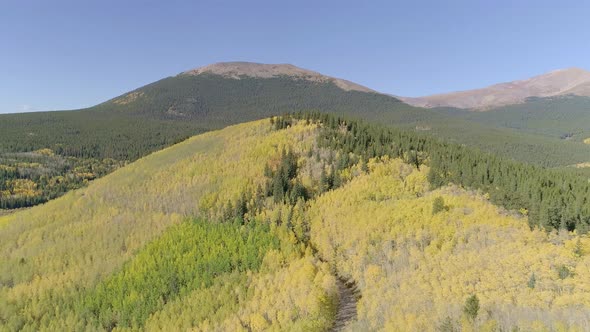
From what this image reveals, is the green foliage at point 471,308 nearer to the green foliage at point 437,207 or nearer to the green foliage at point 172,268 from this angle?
the green foliage at point 437,207

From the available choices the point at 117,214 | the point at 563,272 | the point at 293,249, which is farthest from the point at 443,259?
the point at 117,214

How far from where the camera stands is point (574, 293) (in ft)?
116

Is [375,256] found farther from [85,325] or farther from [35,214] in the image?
[35,214]

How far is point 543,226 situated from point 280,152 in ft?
184

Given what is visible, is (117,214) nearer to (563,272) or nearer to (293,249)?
(293,249)

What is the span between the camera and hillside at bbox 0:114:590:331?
40.4 meters

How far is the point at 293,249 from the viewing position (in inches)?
2410

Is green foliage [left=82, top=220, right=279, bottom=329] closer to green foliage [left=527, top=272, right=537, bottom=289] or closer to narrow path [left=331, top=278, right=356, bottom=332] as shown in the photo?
narrow path [left=331, top=278, right=356, bottom=332]

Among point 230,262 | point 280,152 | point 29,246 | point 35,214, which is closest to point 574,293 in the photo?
point 230,262

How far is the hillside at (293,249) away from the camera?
1591 inches

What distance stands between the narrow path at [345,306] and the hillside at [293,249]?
3.70 feet

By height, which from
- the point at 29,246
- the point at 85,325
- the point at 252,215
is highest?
the point at 252,215

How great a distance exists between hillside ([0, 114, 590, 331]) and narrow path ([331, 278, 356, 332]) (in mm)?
1128

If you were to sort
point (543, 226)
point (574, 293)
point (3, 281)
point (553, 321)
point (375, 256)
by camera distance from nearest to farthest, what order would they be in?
point (553, 321) → point (574, 293) → point (543, 226) → point (375, 256) → point (3, 281)
